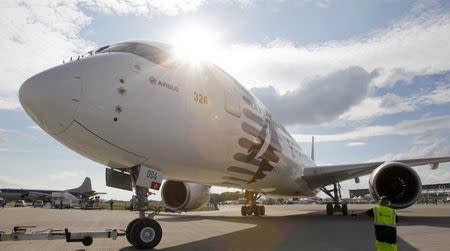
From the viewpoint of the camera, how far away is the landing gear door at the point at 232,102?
9.99 m

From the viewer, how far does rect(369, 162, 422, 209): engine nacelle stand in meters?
13.6

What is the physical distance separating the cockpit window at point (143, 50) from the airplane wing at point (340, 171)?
11699 millimetres

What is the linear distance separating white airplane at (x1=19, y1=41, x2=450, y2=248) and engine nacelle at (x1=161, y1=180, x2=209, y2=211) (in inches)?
103

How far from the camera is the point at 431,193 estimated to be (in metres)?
121

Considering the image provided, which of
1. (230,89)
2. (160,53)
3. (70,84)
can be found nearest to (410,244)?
(230,89)

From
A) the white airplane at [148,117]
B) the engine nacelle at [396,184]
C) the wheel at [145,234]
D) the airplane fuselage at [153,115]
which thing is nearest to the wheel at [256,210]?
the engine nacelle at [396,184]

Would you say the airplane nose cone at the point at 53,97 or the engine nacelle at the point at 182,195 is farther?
the engine nacelle at the point at 182,195

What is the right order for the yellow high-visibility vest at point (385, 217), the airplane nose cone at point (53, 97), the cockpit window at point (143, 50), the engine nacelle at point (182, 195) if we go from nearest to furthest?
the yellow high-visibility vest at point (385, 217) < the airplane nose cone at point (53, 97) < the cockpit window at point (143, 50) < the engine nacelle at point (182, 195)

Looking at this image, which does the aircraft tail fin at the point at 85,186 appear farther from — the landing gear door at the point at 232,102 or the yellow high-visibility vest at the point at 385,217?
the yellow high-visibility vest at the point at 385,217

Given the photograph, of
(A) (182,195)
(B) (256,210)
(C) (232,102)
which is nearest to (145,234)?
(C) (232,102)

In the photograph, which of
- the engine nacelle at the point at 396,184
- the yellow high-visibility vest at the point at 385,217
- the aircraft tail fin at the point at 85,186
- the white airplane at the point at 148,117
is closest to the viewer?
the yellow high-visibility vest at the point at 385,217

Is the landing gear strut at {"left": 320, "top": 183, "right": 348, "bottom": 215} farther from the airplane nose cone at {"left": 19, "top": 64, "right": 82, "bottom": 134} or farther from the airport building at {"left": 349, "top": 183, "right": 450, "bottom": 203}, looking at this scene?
the airport building at {"left": 349, "top": 183, "right": 450, "bottom": 203}

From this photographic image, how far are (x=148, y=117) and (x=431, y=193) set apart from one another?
133161 millimetres

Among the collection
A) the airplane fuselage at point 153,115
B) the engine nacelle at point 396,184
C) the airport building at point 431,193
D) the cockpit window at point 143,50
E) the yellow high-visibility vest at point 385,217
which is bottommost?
the airport building at point 431,193
